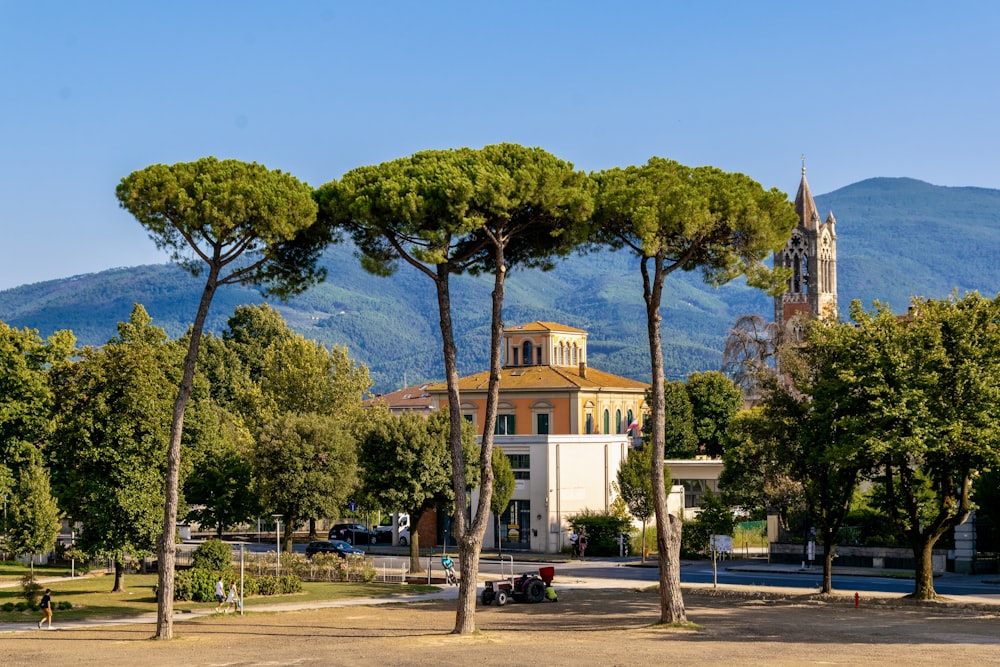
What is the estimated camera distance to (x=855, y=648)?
1368 inches

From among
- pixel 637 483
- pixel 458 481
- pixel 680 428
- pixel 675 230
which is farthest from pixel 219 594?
pixel 680 428

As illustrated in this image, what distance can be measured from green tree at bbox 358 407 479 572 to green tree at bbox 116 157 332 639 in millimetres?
24057

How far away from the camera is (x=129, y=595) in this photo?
5212 cm

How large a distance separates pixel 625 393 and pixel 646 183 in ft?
176

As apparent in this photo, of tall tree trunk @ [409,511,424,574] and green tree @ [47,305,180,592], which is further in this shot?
tall tree trunk @ [409,511,424,574]

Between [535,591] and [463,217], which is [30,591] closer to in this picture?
[535,591]

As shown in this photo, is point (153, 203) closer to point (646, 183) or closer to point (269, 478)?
point (646, 183)

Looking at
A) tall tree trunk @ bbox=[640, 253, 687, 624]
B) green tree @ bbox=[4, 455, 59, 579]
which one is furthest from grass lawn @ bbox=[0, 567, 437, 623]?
tall tree trunk @ bbox=[640, 253, 687, 624]

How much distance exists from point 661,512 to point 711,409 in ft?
194

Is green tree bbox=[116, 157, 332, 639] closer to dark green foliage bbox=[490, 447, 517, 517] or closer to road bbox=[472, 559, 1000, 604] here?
road bbox=[472, 559, 1000, 604]

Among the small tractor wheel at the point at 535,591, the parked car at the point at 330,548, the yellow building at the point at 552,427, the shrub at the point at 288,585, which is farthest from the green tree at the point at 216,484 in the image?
the yellow building at the point at 552,427

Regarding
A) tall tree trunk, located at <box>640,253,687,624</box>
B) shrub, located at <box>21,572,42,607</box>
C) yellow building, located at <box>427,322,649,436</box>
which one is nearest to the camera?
tall tree trunk, located at <box>640,253,687,624</box>

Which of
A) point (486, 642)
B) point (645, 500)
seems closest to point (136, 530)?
point (486, 642)

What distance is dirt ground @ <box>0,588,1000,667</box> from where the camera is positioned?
109 ft
